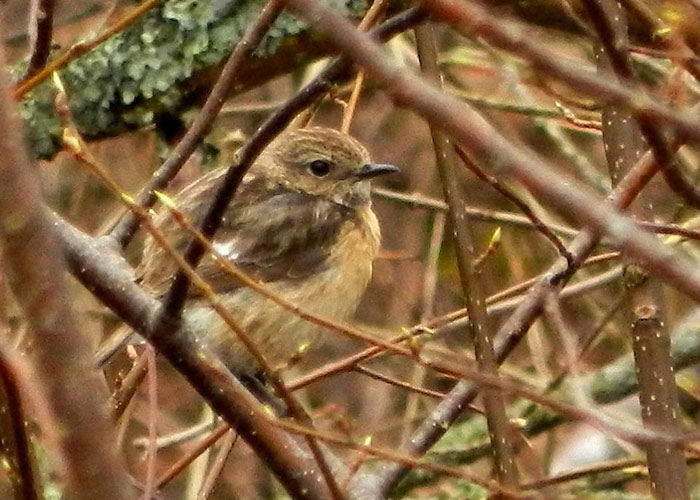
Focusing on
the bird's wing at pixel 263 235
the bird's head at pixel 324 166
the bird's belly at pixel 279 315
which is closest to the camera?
the bird's belly at pixel 279 315

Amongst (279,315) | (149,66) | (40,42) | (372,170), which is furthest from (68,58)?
(372,170)

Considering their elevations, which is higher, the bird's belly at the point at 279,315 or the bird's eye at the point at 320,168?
the bird's eye at the point at 320,168

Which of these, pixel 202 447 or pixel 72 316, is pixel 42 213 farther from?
pixel 202 447

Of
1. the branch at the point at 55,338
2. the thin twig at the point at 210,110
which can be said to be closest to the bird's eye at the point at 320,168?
the thin twig at the point at 210,110

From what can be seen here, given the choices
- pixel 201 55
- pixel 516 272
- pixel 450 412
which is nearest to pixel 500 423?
pixel 450 412

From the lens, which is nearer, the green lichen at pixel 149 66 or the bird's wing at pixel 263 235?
the green lichen at pixel 149 66

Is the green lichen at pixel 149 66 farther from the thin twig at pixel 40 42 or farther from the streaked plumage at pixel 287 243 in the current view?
the thin twig at pixel 40 42

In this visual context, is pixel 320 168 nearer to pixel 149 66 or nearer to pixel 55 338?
pixel 149 66
